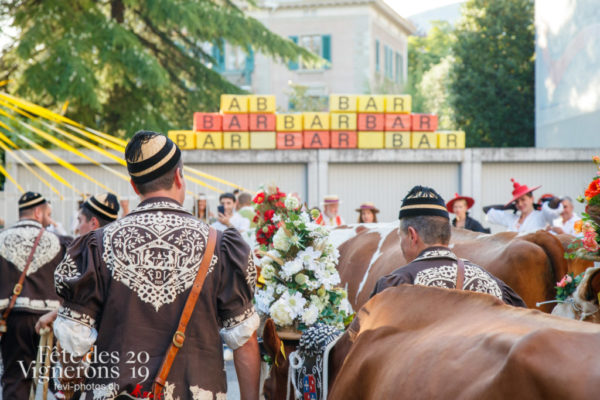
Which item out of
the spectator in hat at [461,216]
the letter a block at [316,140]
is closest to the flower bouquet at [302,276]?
the spectator in hat at [461,216]

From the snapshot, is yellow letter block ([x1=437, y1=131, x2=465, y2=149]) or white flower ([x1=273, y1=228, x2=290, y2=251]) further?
yellow letter block ([x1=437, y1=131, x2=465, y2=149])

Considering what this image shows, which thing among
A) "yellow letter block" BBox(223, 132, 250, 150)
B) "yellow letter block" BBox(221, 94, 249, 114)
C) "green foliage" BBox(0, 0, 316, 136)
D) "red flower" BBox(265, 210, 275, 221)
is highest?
"green foliage" BBox(0, 0, 316, 136)

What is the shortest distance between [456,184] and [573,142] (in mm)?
6556

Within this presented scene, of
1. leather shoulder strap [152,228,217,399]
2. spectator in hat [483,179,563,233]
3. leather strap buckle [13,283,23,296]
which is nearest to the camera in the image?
leather shoulder strap [152,228,217,399]

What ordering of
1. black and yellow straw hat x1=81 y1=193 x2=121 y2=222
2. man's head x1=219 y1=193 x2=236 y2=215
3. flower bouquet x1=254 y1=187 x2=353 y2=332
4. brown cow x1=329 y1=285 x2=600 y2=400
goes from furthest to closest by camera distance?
man's head x1=219 y1=193 x2=236 y2=215 → black and yellow straw hat x1=81 y1=193 x2=121 y2=222 → flower bouquet x1=254 y1=187 x2=353 y2=332 → brown cow x1=329 y1=285 x2=600 y2=400

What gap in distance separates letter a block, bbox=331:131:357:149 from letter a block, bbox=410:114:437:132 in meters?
1.51

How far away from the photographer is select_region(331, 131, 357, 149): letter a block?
19594 millimetres

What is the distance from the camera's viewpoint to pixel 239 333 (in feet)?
10.6

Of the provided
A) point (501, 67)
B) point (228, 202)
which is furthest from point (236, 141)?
point (501, 67)

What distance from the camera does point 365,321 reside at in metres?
3.13

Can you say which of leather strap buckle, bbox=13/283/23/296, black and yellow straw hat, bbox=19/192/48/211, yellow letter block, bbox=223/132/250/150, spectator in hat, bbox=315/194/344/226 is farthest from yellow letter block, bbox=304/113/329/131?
leather strap buckle, bbox=13/283/23/296

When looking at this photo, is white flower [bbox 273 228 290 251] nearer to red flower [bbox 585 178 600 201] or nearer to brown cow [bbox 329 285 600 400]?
red flower [bbox 585 178 600 201]

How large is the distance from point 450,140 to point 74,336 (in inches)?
684

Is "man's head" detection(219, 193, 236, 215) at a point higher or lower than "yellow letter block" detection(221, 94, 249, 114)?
lower
